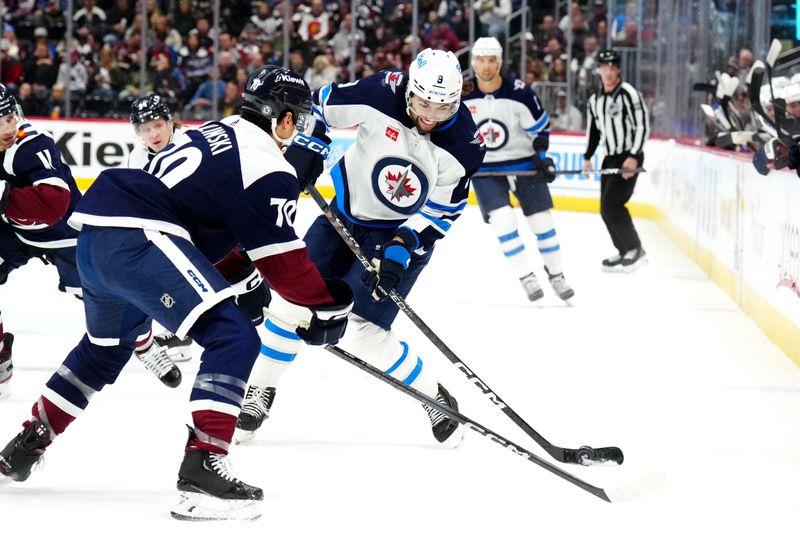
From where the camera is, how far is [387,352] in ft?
11.2

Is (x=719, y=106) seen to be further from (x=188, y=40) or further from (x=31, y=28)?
(x=31, y=28)

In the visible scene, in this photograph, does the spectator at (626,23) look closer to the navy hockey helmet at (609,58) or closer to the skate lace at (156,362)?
the navy hockey helmet at (609,58)

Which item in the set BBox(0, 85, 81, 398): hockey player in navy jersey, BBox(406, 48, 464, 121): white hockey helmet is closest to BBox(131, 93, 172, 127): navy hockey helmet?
BBox(0, 85, 81, 398): hockey player in navy jersey

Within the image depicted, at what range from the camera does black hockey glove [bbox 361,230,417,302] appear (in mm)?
3322

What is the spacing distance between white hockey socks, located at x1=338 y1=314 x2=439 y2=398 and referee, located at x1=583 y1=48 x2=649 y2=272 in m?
3.89

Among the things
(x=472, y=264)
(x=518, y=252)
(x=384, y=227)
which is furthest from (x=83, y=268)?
(x=472, y=264)

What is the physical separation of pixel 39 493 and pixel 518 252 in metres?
3.65

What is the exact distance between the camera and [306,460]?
320 cm

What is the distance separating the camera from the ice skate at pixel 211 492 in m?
2.56

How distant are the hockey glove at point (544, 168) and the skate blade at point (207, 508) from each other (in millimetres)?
3837

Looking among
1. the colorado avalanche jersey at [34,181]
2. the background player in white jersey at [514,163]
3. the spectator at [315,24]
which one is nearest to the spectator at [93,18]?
the spectator at [315,24]

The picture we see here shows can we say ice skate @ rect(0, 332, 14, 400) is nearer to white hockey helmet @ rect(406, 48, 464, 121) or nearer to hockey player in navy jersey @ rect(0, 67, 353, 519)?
hockey player in navy jersey @ rect(0, 67, 353, 519)

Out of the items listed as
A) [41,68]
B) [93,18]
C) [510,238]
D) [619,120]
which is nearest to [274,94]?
[510,238]

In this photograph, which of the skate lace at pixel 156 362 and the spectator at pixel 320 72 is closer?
the skate lace at pixel 156 362
